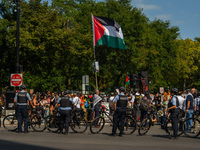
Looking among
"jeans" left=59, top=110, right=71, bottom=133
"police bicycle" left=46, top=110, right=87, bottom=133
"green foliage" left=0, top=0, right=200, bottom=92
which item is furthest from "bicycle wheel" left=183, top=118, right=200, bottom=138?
"green foliage" left=0, top=0, right=200, bottom=92

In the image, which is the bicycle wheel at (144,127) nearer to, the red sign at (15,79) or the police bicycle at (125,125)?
the police bicycle at (125,125)

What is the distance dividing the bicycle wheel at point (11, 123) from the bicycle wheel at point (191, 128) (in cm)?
675

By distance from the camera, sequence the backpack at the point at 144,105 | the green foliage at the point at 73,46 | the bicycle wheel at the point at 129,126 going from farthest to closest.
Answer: the green foliage at the point at 73,46 < the backpack at the point at 144,105 < the bicycle wheel at the point at 129,126

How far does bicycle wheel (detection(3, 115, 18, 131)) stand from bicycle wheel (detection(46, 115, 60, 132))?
138cm

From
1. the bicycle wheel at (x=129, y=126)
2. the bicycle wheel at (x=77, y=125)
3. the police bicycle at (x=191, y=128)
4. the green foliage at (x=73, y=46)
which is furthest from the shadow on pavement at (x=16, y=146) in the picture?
the green foliage at (x=73, y=46)

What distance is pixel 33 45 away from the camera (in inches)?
1248

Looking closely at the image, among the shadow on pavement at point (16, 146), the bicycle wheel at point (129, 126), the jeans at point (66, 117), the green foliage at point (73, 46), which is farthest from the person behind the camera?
the green foliage at point (73, 46)

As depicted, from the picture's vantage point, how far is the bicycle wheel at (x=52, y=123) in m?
13.7

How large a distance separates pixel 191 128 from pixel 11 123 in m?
7.29

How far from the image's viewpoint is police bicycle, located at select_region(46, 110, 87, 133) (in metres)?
13.7

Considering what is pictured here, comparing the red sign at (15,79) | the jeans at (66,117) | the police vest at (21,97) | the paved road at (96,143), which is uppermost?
the red sign at (15,79)

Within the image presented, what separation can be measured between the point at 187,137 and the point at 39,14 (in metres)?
22.5

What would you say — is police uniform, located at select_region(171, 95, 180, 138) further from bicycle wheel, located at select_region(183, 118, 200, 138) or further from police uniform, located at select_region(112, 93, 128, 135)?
police uniform, located at select_region(112, 93, 128, 135)

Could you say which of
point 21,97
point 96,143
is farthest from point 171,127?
point 21,97
